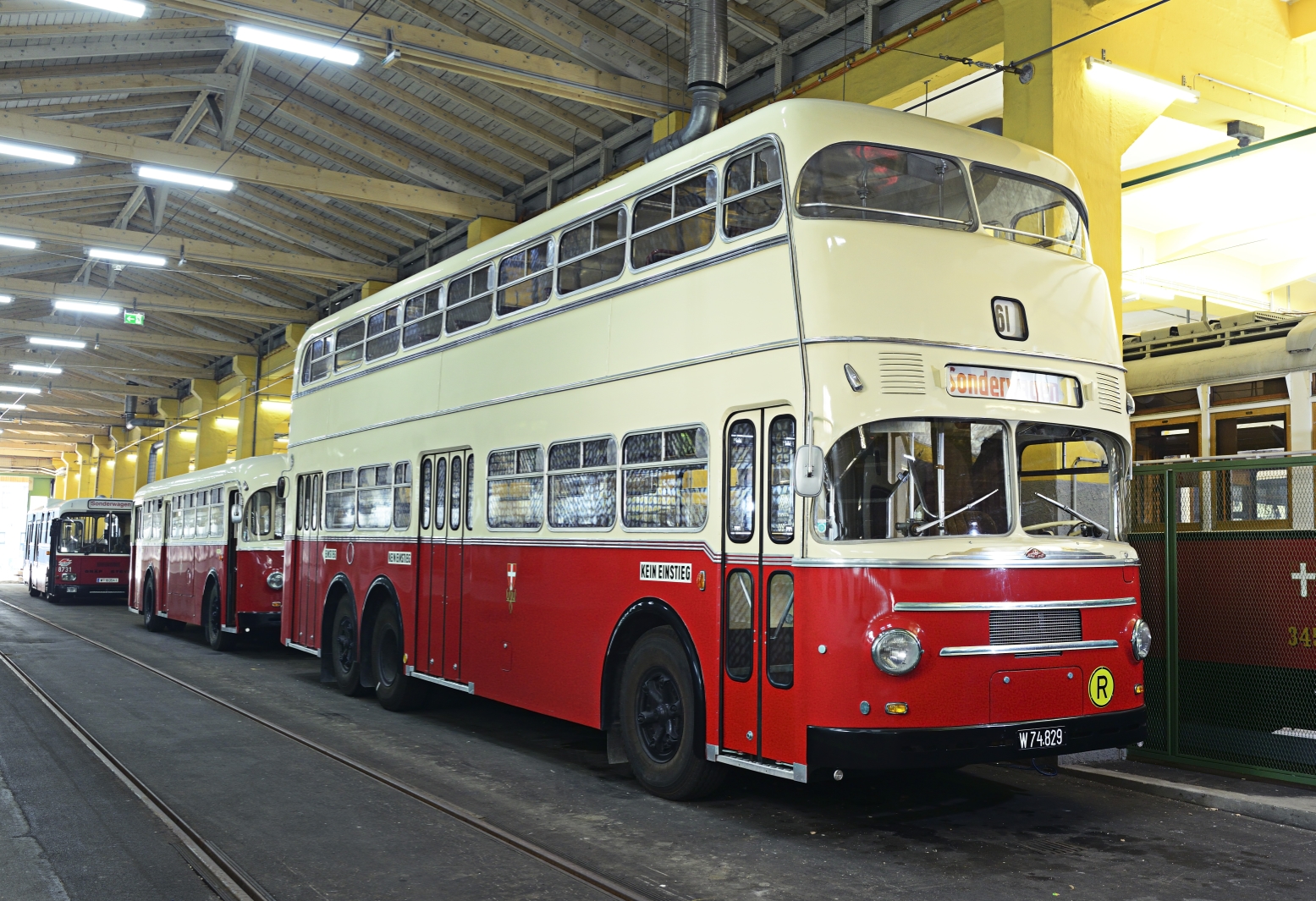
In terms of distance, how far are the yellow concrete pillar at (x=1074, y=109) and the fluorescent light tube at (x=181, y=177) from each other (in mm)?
12583

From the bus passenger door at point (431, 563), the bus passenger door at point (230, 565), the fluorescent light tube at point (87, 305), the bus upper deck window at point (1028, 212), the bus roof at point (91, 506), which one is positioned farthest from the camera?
the bus roof at point (91, 506)

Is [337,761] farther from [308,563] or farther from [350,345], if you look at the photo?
[350,345]

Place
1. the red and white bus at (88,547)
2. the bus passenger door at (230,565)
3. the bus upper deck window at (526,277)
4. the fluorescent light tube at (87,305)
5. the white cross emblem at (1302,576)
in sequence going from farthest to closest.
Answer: the red and white bus at (88,547) < the fluorescent light tube at (87,305) < the bus passenger door at (230,565) < the bus upper deck window at (526,277) < the white cross emblem at (1302,576)

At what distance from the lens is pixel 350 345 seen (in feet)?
43.0

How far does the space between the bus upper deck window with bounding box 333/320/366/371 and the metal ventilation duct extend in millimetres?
4062

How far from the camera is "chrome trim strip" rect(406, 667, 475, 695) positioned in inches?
387

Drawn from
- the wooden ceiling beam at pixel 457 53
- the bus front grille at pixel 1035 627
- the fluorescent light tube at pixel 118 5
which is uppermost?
the wooden ceiling beam at pixel 457 53

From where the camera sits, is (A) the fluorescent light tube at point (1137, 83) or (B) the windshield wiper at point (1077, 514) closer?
(B) the windshield wiper at point (1077, 514)

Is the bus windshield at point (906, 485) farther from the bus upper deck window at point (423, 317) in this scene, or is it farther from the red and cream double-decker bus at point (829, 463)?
the bus upper deck window at point (423, 317)

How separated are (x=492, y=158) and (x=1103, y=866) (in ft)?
56.8

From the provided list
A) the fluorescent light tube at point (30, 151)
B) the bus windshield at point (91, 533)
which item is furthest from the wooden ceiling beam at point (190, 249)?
the bus windshield at point (91, 533)

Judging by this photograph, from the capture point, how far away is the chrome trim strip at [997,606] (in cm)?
596

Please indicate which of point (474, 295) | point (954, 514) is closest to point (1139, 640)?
point (954, 514)

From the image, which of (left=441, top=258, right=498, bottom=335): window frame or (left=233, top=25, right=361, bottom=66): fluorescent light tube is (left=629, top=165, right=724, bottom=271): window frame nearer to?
(left=441, top=258, right=498, bottom=335): window frame
